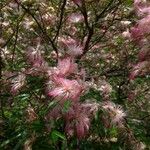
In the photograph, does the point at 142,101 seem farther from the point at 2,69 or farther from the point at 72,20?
the point at 2,69

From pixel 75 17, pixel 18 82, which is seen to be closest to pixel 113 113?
pixel 18 82

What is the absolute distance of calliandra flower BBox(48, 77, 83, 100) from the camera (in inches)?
120

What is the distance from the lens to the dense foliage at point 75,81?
3.31 metres

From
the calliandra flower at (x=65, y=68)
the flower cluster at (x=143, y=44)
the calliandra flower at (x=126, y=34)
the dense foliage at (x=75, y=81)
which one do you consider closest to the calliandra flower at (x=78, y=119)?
the dense foliage at (x=75, y=81)


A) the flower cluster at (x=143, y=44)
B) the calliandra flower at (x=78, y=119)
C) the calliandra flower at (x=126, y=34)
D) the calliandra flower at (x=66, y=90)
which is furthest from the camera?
the calliandra flower at (x=126, y=34)

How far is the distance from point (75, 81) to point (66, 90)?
134mm

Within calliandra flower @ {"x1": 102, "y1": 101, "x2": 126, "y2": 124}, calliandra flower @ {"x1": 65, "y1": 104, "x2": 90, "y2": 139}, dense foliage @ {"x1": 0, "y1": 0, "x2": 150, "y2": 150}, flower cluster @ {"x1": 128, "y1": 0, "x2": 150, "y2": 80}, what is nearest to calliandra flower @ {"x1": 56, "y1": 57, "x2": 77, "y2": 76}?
dense foliage @ {"x1": 0, "y1": 0, "x2": 150, "y2": 150}

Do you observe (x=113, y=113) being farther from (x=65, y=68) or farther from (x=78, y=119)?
(x=65, y=68)

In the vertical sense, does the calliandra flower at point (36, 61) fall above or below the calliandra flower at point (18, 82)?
above

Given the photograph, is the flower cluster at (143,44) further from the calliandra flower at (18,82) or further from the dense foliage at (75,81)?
the calliandra flower at (18,82)

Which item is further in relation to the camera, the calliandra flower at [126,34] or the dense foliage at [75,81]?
the calliandra flower at [126,34]

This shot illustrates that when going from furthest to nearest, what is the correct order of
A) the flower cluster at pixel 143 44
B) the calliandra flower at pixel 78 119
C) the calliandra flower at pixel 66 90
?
the flower cluster at pixel 143 44
the calliandra flower at pixel 78 119
the calliandra flower at pixel 66 90

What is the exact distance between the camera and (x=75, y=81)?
3.16 metres

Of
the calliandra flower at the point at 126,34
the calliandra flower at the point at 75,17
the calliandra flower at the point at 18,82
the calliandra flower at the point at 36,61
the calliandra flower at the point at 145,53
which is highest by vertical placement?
the calliandra flower at the point at 75,17
